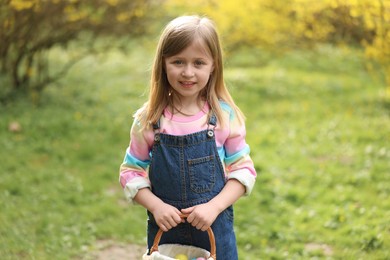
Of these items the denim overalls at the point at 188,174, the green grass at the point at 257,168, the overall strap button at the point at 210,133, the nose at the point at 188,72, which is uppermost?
the nose at the point at 188,72

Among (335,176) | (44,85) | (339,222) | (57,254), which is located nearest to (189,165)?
(57,254)

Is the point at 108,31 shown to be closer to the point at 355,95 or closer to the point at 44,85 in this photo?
the point at 44,85

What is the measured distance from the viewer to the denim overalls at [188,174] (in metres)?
2.36

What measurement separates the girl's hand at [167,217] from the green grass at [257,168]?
3.36 ft

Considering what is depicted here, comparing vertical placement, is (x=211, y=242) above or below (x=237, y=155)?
below

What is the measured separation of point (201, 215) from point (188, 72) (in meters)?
0.59

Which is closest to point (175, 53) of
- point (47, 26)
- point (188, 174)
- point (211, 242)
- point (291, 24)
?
point (188, 174)

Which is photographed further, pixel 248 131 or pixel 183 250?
pixel 248 131

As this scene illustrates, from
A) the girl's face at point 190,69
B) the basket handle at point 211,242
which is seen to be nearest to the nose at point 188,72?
the girl's face at point 190,69

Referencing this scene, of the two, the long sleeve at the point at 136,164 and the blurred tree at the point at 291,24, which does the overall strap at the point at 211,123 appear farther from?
the blurred tree at the point at 291,24

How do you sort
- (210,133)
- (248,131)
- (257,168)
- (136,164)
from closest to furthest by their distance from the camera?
(210,133) < (136,164) < (257,168) < (248,131)

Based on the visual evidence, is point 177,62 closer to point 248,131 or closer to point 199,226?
point 199,226

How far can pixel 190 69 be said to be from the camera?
2.39 m

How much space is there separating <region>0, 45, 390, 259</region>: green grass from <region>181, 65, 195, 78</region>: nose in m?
0.77
